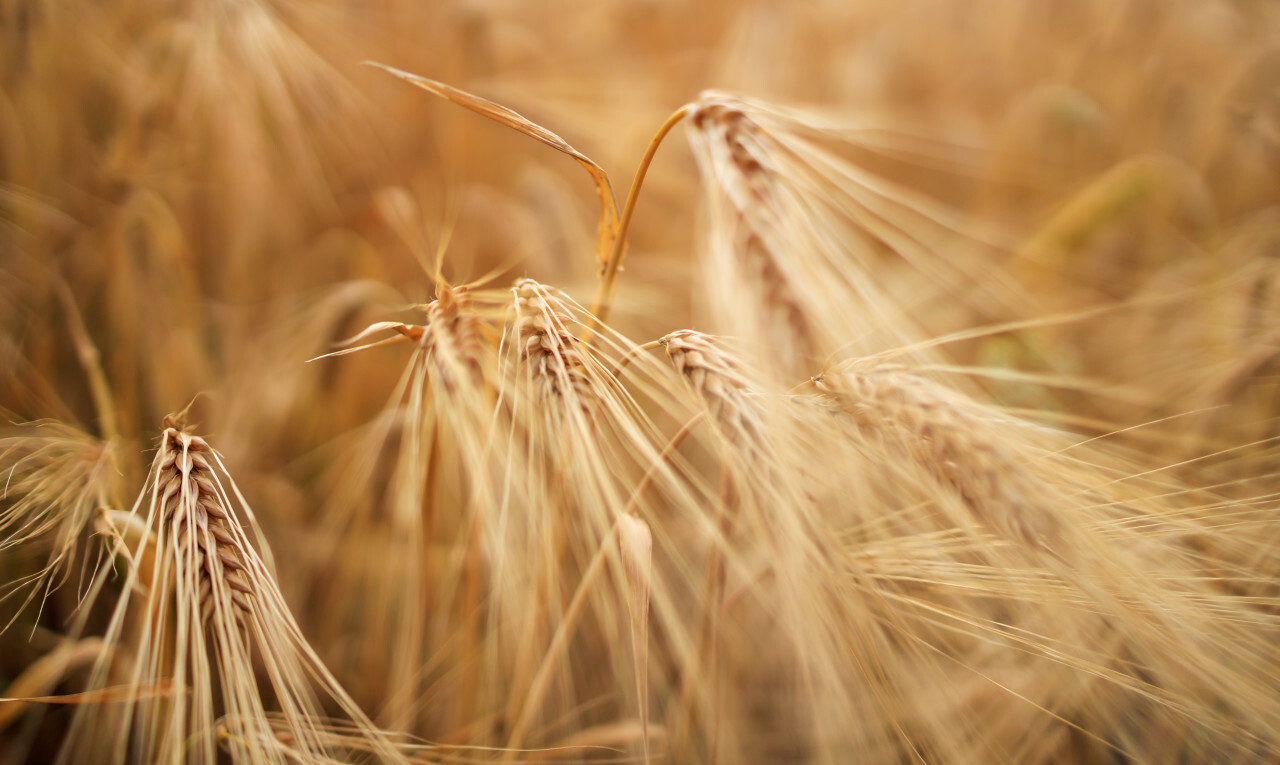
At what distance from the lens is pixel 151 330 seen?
705mm

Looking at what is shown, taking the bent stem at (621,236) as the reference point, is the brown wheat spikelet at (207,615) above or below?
below

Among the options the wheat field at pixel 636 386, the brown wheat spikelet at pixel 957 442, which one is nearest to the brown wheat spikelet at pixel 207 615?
the wheat field at pixel 636 386

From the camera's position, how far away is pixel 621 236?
0.42m

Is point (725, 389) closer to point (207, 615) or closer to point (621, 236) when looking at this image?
point (621, 236)

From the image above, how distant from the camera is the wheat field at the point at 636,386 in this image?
0.38 m

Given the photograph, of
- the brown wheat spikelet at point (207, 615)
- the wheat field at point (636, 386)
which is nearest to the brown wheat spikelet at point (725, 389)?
the wheat field at point (636, 386)

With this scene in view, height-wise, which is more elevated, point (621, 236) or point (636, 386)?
point (621, 236)

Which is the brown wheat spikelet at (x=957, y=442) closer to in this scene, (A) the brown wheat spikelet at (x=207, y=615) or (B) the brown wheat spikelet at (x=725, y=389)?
(B) the brown wheat spikelet at (x=725, y=389)

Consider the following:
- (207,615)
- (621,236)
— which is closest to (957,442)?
(621,236)

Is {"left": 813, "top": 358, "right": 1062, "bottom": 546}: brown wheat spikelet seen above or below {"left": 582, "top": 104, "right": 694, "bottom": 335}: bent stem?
below

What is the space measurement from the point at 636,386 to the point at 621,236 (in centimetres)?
11

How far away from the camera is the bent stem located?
385 mm

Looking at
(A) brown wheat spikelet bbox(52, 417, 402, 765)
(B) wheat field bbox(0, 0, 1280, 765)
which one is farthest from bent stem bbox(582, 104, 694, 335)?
(A) brown wheat spikelet bbox(52, 417, 402, 765)

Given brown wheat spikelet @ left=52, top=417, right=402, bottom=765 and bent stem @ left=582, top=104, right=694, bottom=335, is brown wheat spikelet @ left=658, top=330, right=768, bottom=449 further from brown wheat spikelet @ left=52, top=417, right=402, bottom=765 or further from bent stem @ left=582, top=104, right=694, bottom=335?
brown wheat spikelet @ left=52, top=417, right=402, bottom=765
